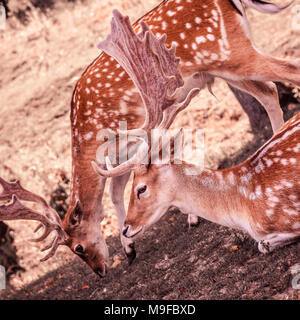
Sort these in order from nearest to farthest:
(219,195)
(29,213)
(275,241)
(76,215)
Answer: (275,241) → (219,195) → (29,213) → (76,215)

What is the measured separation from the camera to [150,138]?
3.36 m

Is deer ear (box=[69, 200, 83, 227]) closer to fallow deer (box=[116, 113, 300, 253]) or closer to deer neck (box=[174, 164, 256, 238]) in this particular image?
fallow deer (box=[116, 113, 300, 253])

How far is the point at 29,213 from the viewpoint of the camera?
376 cm

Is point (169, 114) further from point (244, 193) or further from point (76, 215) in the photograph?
point (76, 215)

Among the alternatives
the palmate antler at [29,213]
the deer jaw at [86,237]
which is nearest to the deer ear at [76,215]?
the deer jaw at [86,237]

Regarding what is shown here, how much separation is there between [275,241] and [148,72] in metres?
1.38

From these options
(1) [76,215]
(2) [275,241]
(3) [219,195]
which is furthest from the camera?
(1) [76,215]

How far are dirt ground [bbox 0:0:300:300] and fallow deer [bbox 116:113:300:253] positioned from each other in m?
0.25

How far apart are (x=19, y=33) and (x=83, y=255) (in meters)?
5.19

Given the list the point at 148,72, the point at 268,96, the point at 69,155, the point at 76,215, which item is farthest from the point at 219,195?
the point at 69,155

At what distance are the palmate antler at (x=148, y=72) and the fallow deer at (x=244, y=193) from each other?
24 centimetres

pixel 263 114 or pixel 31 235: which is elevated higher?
pixel 263 114

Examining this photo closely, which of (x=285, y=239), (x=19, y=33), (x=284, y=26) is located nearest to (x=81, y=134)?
(x=285, y=239)
